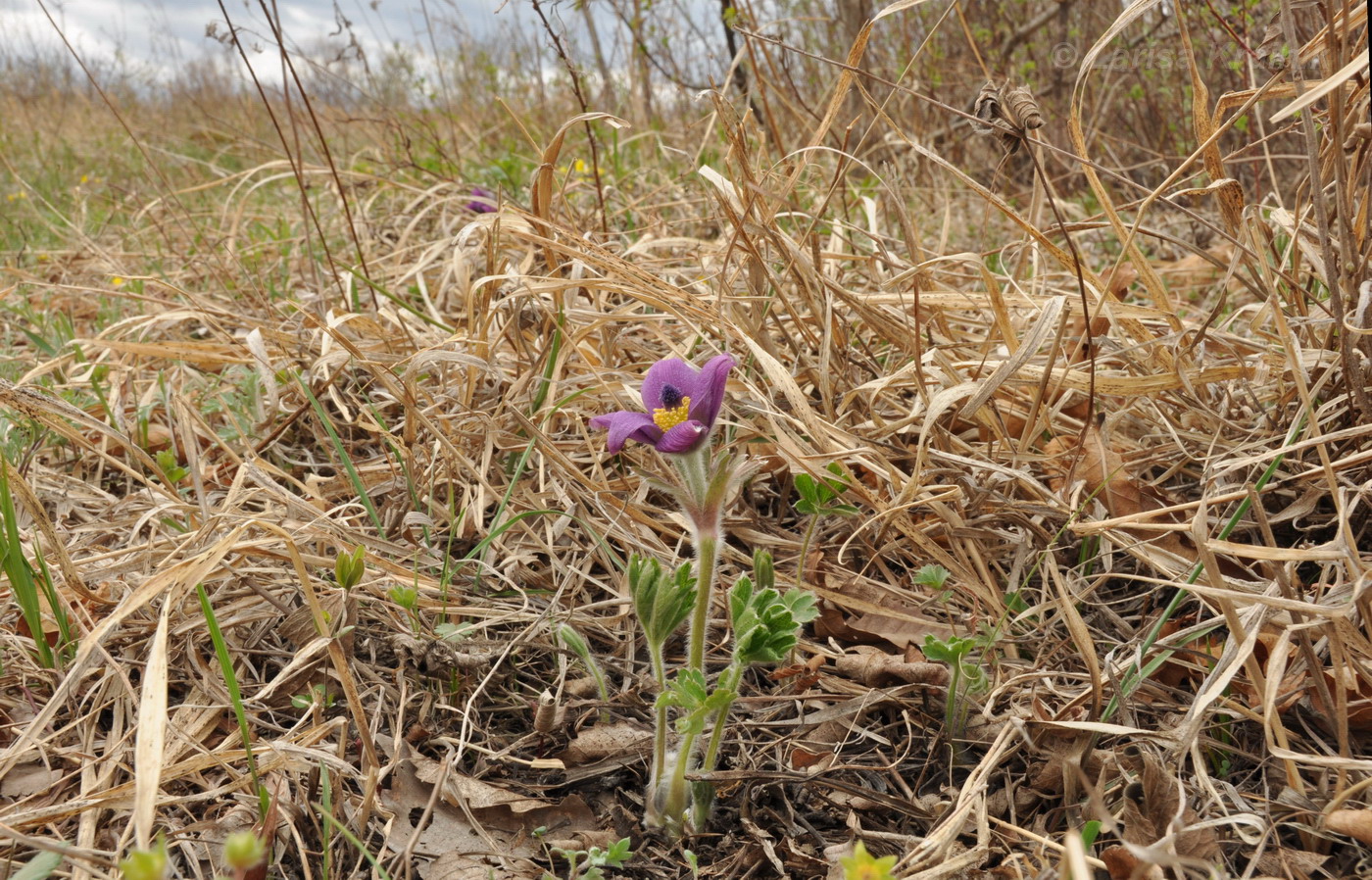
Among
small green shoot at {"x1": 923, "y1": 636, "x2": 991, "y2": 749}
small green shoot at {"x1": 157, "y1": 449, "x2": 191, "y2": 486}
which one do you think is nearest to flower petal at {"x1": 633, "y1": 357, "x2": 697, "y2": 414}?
small green shoot at {"x1": 923, "y1": 636, "x2": 991, "y2": 749}

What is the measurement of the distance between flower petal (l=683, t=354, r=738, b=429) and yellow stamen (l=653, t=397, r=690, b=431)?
0.02 metres

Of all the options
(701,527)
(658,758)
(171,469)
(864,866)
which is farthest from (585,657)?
(171,469)

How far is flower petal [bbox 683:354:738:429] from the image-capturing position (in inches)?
51.6

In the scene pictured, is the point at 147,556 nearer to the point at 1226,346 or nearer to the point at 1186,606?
the point at 1186,606

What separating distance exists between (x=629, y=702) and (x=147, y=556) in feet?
3.15

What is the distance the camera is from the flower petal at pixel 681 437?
1.29 m

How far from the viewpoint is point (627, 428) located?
4.18 feet

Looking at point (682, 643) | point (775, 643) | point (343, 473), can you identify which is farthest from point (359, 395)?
point (775, 643)

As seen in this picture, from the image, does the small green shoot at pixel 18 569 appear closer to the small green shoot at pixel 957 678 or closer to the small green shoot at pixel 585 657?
the small green shoot at pixel 585 657

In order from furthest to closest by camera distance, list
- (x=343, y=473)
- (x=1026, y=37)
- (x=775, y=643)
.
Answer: (x=1026, y=37)
(x=343, y=473)
(x=775, y=643)

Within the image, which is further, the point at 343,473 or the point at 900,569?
the point at 343,473

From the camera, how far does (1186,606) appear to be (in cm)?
170

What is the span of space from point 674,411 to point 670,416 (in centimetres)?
1

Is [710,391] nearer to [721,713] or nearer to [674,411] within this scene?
[674,411]
